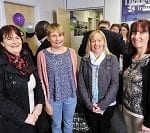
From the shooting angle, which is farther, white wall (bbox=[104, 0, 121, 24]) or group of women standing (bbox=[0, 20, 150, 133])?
white wall (bbox=[104, 0, 121, 24])

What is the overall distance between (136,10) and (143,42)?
137 inches

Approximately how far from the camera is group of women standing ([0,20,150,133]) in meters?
1.59

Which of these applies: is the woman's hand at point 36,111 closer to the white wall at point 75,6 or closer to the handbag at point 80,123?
the handbag at point 80,123

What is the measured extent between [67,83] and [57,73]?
14cm

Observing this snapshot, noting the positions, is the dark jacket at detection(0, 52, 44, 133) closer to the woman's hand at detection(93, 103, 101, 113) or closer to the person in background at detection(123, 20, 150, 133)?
the woman's hand at detection(93, 103, 101, 113)

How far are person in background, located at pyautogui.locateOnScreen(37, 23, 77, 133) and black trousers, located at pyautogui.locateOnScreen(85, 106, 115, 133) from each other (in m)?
0.22

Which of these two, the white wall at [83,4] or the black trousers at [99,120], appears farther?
the white wall at [83,4]

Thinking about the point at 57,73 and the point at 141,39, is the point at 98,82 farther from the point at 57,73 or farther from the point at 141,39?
the point at 141,39

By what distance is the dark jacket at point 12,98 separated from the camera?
1551mm

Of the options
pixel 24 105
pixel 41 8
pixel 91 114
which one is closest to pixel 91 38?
pixel 91 114

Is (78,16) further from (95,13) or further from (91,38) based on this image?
(91,38)

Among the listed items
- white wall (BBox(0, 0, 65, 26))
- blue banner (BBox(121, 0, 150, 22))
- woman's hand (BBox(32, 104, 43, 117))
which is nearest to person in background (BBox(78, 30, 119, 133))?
woman's hand (BBox(32, 104, 43, 117))

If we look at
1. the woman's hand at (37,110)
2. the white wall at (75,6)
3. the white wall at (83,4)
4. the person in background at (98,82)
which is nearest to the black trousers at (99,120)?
the person in background at (98,82)

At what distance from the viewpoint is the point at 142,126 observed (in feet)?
5.31
